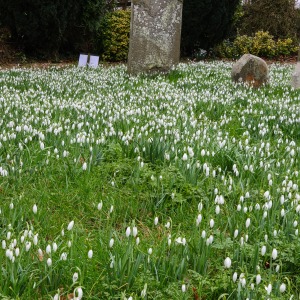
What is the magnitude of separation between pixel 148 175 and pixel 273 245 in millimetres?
1369

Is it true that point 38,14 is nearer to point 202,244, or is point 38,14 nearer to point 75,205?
point 75,205

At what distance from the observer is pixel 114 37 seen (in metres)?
17.9

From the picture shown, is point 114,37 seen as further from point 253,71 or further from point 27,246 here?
point 27,246

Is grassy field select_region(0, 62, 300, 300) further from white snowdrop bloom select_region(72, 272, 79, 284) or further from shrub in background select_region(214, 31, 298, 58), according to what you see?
shrub in background select_region(214, 31, 298, 58)

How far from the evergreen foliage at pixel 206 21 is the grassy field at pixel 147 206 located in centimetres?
1212

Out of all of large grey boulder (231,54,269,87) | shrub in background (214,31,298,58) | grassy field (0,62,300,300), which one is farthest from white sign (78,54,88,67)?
shrub in background (214,31,298,58)

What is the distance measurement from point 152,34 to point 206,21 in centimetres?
764

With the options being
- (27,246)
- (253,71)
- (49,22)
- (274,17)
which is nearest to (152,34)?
(253,71)

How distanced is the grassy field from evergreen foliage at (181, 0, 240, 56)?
1212cm

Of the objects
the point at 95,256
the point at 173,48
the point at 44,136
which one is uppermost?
the point at 173,48

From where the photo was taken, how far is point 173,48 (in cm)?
1195

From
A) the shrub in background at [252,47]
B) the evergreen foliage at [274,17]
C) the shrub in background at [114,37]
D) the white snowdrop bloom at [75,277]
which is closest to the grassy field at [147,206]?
the white snowdrop bloom at [75,277]

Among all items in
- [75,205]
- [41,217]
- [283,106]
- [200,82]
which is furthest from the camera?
[200,82]

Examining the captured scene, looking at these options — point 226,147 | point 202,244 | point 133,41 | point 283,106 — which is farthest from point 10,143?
point 133,41
